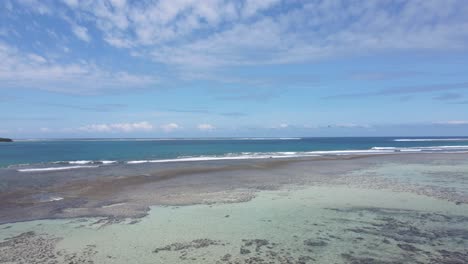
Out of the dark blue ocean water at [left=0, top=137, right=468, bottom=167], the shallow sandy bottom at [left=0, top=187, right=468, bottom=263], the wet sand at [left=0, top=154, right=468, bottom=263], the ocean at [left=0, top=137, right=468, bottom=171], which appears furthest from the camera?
the dark blue ocean water at [left=0, top=137, right=468, bottom=167]

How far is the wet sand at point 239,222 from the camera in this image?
309 inches

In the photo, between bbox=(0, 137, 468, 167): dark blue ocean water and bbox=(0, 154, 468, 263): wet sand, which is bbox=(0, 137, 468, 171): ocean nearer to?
bbox=(0, 137, 468, 167): dark blue ocean water

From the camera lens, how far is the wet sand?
25.7 feet

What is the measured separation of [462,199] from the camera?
1309cm

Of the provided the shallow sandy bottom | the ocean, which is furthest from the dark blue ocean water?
the shallow sandy bottom

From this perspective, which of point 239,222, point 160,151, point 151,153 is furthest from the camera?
point 160,151

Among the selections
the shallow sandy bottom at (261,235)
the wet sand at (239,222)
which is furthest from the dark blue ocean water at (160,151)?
the shallow sandy bottom at (261,235)

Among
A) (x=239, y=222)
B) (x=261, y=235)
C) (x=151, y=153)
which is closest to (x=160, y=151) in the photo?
(x=151, y=153)

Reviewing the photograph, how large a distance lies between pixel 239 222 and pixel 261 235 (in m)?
1.50

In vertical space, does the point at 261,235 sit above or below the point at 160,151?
below

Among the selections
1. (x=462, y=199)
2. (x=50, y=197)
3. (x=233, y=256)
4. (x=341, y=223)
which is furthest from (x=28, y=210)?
(x=462, y=199)

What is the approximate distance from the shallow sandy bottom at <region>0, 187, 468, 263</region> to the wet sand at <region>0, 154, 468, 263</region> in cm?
3

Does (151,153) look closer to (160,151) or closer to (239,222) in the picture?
(160,151)

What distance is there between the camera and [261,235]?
9234mm
